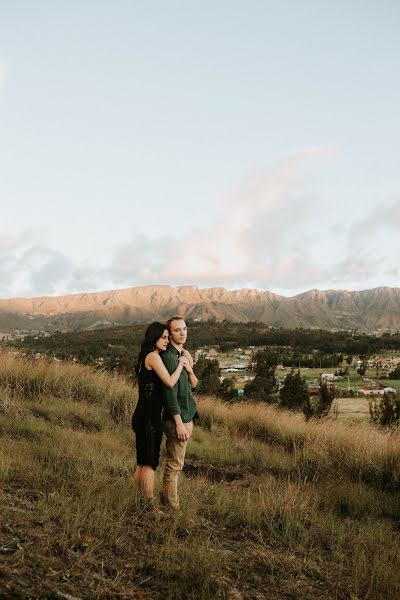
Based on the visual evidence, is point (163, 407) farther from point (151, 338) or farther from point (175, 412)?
point (151, 338)

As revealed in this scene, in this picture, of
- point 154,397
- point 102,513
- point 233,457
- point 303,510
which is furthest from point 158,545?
point 233,457

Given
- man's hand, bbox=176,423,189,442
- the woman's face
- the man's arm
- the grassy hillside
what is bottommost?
the grassy hillside

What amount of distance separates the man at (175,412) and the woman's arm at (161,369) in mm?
107

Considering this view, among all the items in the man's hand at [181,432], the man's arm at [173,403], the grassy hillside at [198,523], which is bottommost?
the grassy hillside at [198,523]

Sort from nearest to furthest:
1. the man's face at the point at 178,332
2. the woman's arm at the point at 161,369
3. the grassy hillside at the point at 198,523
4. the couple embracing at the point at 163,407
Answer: the grassy hillside at the point at 198,523
the woman's arm at the point at 161,369
the couple embracing at the point at 163,407
the man's face at the point at 178,332

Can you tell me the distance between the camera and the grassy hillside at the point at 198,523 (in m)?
3.21

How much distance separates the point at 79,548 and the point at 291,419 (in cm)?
953

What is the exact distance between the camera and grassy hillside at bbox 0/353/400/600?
3.21 metres

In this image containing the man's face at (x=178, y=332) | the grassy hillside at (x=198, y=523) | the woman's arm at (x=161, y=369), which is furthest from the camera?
the man's face at (x=178, y=332)

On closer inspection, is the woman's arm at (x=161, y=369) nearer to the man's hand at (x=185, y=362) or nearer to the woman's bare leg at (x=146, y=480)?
the man's hand at (x=185, y=362)

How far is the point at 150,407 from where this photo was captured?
4.84 metres

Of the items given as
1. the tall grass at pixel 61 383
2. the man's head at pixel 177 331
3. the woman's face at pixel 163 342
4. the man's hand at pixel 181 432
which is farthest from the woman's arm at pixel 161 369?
the tall grass at pixel 61 383

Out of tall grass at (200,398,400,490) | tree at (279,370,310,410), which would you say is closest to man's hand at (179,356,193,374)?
tall grass at (200,398,400,490)

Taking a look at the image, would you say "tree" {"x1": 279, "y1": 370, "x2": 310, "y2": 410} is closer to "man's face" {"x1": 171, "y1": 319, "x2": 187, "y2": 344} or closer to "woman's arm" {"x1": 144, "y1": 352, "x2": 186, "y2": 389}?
"man's face" {"x1": 171, "y1": 319, "x2": 187, "y2": 344}
